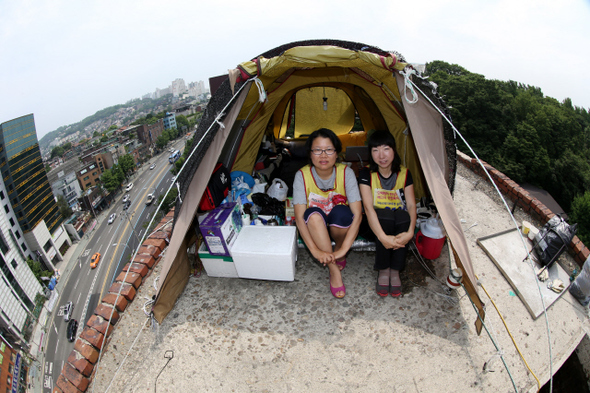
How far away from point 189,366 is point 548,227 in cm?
355

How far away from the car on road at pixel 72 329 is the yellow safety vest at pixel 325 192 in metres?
26.9

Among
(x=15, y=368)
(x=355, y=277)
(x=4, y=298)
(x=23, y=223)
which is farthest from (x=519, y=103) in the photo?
(x=23, y=223)

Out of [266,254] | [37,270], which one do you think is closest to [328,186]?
[266,254]

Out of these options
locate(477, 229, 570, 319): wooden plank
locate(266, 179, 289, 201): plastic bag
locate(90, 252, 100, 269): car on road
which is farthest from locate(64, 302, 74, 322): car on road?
locate(477, 229, 570, 319): wooden plank

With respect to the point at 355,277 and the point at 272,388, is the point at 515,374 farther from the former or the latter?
the point at 272,388

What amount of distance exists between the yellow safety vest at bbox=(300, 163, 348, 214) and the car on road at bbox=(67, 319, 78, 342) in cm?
2689

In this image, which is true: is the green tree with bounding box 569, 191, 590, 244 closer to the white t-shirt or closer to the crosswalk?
the white t-shirt

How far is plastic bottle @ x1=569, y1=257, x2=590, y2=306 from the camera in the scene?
6.86 feet

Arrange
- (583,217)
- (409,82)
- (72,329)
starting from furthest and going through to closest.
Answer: (72,329), (583,217), (409,82)

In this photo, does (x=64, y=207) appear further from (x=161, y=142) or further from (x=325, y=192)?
(x=325, y=192)

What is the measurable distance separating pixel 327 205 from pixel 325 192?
122 millimetres

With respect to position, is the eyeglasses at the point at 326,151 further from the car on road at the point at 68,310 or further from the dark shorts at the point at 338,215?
the car on road at the point at 68,310

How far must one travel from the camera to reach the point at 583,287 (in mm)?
2137

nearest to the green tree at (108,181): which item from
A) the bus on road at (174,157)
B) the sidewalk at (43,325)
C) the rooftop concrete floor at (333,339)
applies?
the sidewalk at (43,325)
